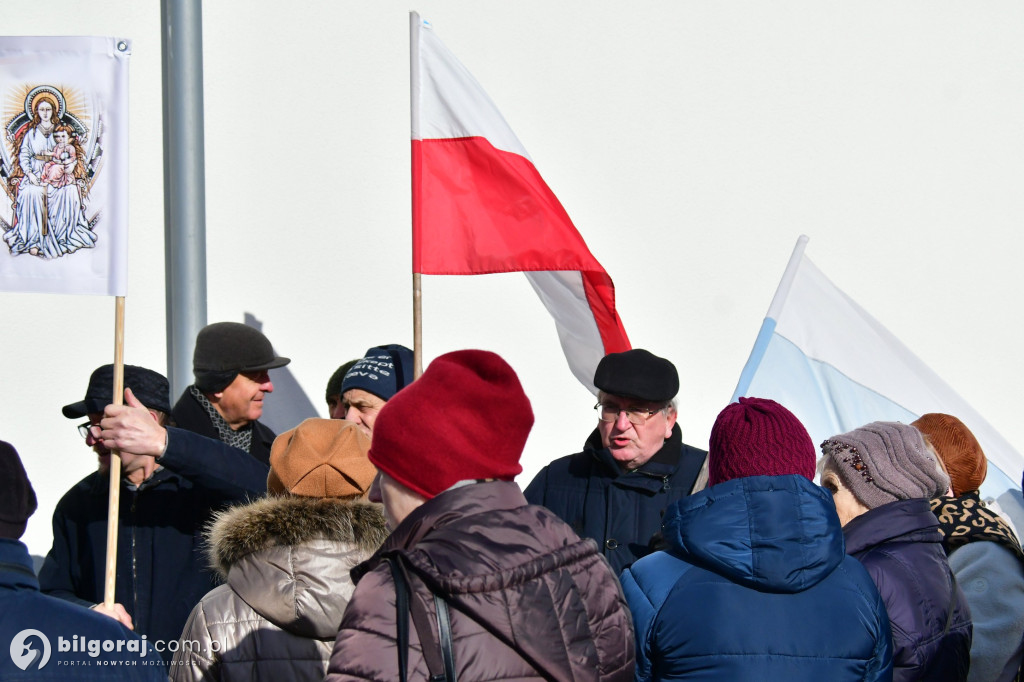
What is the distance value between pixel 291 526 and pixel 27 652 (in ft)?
1.90

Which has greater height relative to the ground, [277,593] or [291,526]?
[291,526]

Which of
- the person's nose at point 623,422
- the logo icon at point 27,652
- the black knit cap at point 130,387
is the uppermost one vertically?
the black knit cap at point 130,387

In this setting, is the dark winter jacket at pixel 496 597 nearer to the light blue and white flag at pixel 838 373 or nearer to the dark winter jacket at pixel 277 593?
the dark winter jacket at pixel 277 593

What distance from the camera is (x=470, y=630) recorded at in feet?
5.19

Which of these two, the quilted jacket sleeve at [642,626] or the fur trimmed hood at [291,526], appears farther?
the fur trimmed hood at [291,526]

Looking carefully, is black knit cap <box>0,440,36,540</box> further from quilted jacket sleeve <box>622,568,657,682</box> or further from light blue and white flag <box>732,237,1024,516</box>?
light blue and white flag <box>732,237,1024,516</box>

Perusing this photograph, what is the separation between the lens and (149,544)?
121 inches

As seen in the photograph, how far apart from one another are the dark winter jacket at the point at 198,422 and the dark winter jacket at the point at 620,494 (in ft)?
3.45

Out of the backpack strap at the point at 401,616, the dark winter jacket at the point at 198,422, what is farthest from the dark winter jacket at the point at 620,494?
the backpack strap at the point at 401,616

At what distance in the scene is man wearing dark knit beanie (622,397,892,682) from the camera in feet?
6.40

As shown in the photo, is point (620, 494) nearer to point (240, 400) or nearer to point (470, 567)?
point (240, 400)

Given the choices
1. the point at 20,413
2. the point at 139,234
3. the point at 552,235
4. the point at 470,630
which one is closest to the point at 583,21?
the point at 552,235

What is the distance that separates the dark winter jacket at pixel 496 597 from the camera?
5.14 feet

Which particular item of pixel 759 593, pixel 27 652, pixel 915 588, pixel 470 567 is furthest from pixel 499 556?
pixel 915 588
